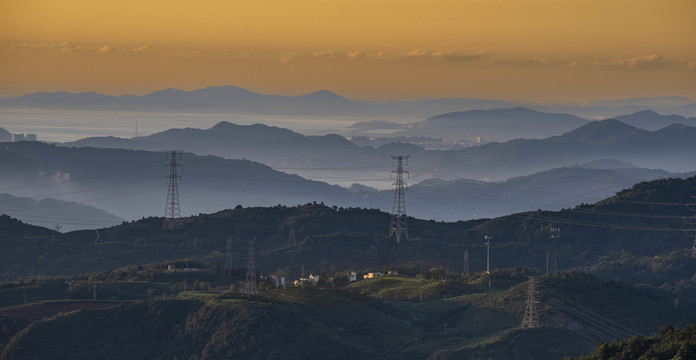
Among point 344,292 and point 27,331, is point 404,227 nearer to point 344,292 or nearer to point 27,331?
point 344,292

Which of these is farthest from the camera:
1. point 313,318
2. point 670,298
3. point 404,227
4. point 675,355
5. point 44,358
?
point 404,227

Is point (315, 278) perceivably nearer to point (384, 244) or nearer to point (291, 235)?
point (384, 244)

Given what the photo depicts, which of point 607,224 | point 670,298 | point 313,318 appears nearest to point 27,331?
point 313,318

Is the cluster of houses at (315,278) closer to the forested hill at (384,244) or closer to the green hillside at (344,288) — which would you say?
the green hillside at (344,288)

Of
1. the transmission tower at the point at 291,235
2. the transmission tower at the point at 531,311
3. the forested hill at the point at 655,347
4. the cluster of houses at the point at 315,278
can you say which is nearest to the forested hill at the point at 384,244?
the transmission tower at the point at 291,235

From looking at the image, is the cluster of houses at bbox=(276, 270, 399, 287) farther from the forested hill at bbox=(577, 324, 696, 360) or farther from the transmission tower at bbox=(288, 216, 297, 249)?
the forested hill at bbox=(577, 324, 696, 360)

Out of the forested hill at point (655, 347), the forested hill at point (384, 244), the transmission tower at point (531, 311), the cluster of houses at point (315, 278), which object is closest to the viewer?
the forested hill at point (655, 347)

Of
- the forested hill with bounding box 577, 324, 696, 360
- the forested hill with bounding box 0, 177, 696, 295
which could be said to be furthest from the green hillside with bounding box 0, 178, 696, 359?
the forested hill with bounding box 577, 324, 696, 360

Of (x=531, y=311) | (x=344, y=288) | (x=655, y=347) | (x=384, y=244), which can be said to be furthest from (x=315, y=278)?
(x=655, y=347)
